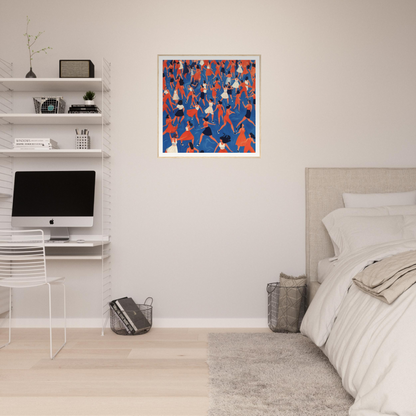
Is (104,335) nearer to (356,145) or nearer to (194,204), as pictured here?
(194,204)

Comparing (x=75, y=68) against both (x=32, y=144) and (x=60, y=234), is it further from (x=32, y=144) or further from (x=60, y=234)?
(x=60, y=234)

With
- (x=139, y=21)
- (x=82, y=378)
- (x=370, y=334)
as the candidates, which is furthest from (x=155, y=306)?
(x=139, y=21)

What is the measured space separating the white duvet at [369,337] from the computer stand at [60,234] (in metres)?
1.98

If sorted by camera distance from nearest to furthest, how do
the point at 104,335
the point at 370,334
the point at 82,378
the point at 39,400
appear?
the point at 370,334
the point at 39,400
the point at 82,378
the point at 104,335

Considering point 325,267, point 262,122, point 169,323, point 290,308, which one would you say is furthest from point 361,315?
point 262,122

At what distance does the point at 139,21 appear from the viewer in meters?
3.39

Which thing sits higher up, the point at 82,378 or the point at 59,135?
the point at 59,135

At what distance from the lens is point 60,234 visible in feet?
10.7

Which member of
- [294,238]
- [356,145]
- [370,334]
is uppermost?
[356,145]

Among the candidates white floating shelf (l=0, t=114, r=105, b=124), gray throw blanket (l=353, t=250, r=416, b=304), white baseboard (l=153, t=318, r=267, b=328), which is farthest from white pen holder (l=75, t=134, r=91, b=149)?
gray throw blanket (l=353, t=250, r=416, b=304)

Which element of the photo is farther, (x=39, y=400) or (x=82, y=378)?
(x=82, y=378)

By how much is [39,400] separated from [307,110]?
2797mm

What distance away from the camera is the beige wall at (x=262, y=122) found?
133 inches

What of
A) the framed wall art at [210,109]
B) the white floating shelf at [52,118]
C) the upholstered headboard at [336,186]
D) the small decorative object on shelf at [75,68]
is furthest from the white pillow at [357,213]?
the small decorative object on shelf at [75,68]
